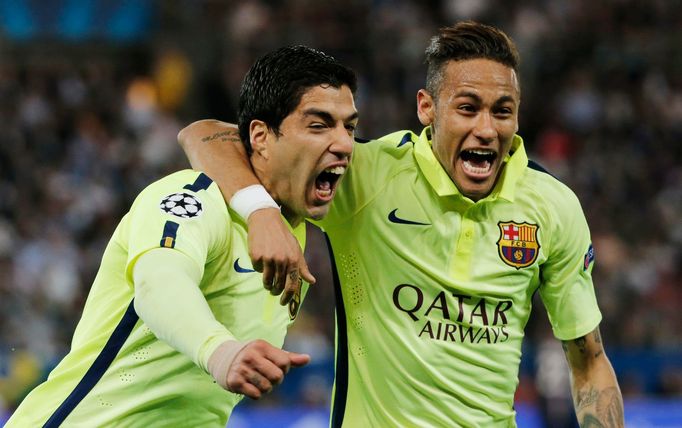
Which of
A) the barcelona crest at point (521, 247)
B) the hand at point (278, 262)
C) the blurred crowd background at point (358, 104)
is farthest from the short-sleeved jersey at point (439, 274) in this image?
the blurred crowd background at point (358, 104)

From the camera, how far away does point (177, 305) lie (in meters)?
3.59

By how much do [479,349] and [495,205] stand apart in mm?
574

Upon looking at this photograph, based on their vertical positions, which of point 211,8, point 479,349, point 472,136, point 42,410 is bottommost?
point 42,410

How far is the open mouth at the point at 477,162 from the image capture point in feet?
15.4

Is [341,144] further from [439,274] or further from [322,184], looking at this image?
[439,274]

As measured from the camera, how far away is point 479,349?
4.75m

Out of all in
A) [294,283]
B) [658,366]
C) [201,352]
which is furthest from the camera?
[658,366]

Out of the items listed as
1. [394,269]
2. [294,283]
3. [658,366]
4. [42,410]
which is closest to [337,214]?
[394,269]

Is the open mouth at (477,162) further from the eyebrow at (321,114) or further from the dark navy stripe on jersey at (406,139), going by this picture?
the eyebrow at (321,114)

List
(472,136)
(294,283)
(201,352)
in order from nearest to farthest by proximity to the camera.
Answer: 1. (201,352)
2. (294,283)
3. (472,136)

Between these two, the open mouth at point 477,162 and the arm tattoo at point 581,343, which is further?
the arm tattoo at point 581,343

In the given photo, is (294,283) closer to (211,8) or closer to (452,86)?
(452,86)

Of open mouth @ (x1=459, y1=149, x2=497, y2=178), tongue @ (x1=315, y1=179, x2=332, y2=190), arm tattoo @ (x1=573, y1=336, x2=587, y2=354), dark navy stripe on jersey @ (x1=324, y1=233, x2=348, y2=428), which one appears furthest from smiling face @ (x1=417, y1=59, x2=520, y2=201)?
arm tattoo @ (x1=573, y1=336, x2=587, y2=354)

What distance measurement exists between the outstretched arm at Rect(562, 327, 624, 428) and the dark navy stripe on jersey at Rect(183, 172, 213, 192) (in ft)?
5.74
